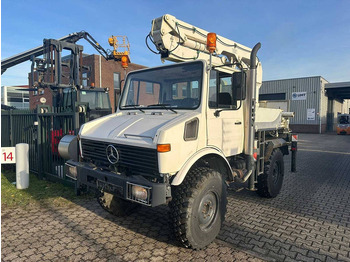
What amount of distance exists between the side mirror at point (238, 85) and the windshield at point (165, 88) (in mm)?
477

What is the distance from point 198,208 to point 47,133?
449 cm

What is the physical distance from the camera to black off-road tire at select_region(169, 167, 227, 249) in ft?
9.61

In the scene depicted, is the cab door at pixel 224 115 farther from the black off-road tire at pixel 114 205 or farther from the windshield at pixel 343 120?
the windshield at pixel 343 120

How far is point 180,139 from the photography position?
9.50ft

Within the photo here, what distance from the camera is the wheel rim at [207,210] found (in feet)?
10.4

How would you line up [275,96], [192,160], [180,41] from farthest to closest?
[275,96] < [180,41] < [192,160]

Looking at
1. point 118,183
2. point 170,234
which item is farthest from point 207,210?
point 118,183

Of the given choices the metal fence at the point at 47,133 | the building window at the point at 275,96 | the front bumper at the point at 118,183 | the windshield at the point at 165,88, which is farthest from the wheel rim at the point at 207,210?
the building window at the point at 275,96

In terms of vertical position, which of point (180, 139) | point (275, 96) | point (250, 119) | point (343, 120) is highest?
point (275, 96)

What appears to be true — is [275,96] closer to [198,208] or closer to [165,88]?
[165,88]

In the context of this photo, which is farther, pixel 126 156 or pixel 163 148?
pixel 126 156

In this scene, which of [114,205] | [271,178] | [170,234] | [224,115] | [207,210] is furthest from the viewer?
[271,178]

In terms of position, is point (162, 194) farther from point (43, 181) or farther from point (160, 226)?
point (43, 181)

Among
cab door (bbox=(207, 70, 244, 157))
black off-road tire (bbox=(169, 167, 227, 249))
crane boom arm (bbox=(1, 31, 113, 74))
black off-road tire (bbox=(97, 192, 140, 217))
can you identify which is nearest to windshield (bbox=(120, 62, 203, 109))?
cab door (bbox=(207, 70, 244, 157))
